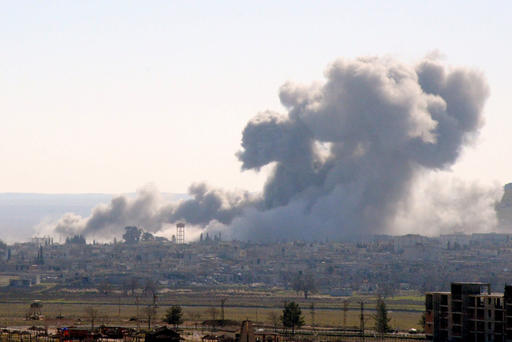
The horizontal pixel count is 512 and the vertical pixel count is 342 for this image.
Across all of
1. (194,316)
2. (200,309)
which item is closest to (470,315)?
(194,316)

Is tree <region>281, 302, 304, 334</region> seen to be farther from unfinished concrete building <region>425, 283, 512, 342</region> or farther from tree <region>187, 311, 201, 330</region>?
unfinished concrete building <region>425, 283, 512, 342</region>

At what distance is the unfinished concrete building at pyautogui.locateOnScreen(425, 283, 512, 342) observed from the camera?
96.5m

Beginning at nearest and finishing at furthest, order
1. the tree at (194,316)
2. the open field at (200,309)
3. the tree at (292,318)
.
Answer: the tree at (292,318) < the open field at (200,309) < the tree at (194,316)

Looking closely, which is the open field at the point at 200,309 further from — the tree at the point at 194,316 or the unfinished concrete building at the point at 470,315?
the unfinished concrete building at the point at 470,315

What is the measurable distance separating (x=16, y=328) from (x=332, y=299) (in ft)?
266

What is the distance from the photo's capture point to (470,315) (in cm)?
9975

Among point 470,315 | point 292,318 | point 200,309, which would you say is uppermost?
point 470,315

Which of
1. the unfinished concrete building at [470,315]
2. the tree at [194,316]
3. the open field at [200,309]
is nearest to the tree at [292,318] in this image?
the open field at [200,309]

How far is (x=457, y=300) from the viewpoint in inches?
3944

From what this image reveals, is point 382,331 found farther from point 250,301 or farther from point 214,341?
point 250,301

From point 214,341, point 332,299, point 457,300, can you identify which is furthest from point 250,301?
point 457,300

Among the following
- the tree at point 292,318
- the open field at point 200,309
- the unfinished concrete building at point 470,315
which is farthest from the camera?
the open field at point 200,309

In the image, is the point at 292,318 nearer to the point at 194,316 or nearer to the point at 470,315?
the point at 194,316

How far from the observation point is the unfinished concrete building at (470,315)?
96.5 metres
